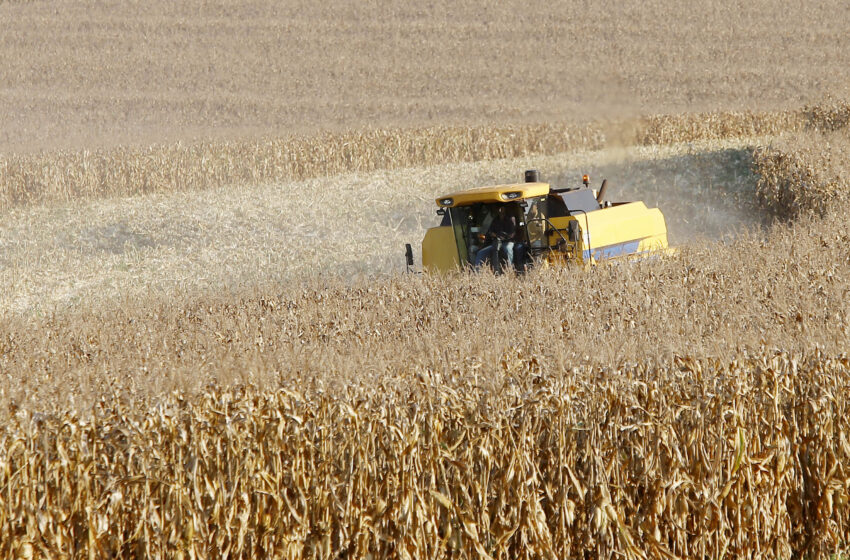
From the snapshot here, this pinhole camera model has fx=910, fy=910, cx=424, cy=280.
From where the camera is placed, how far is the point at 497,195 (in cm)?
984

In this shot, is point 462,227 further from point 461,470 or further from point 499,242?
point 461,470

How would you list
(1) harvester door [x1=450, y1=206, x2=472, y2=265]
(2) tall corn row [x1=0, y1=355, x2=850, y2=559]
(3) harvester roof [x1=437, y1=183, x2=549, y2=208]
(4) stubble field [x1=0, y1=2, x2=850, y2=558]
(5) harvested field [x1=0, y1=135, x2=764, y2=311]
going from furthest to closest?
(5) harvested field [x1=0, y1=135, x2=764, y2=311] < (1) harvester door [x1=450, y1=206, x2=472, y2=265] < (3) harvester roof [x1=437, y1=183, x2=549, y2=208] < (4) stubble field [x1=0, y1=2, x2=850, y2=558] < (2) tall corn row [x1=0, y1=355, x2=850, y2=559]

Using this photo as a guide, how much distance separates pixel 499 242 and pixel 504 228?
210 millimetres

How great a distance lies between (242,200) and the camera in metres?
19.6

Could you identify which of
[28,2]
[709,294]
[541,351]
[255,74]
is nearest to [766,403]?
[541,351]

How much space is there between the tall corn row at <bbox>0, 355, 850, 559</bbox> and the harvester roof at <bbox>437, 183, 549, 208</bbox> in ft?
14.9

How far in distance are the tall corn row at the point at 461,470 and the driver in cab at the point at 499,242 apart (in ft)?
14.9

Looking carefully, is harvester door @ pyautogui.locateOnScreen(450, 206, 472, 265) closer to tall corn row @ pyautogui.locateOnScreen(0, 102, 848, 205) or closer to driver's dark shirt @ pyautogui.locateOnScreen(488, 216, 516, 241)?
driver's dark shirt @ pyautogui.locateOnScreen(488, 216, 516, 241)

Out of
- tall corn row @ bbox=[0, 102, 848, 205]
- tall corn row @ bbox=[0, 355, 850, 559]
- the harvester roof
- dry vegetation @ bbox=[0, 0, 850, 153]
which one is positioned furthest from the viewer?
dry vegetation @ bbox=[0, 0, 850, 153]

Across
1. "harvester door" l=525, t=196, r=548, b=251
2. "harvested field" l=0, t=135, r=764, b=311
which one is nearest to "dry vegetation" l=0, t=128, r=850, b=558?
"harvester door" l=525, t=196, r=548, b=251

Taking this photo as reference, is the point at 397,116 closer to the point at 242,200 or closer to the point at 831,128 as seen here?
the point at 242,200

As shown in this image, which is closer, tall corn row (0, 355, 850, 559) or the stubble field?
tall corn row (0, 355, 850, 559)

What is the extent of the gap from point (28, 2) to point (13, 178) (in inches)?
928

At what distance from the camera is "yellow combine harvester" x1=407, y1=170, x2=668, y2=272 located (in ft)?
32.6
